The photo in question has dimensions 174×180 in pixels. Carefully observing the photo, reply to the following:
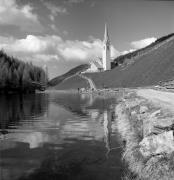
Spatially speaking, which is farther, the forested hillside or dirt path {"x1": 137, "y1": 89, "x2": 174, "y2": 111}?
the forested hillside

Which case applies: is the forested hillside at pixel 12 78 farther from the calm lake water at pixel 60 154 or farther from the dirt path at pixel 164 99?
the calm lake water at pixel 60 154

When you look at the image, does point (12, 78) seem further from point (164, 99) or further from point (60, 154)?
point (60, 154)

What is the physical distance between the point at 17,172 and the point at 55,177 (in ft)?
8.37

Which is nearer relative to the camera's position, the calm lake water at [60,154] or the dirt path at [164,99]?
the calm lake water at [60,154]

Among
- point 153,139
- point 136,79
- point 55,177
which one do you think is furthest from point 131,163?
point 136,79

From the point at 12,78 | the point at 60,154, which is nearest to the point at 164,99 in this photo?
the point at 60,154

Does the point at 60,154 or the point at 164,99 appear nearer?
the point at 60,154

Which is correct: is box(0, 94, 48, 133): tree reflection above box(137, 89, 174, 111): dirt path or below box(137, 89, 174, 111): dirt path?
below

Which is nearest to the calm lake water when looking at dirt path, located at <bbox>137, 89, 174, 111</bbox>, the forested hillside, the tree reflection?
the tree reflection

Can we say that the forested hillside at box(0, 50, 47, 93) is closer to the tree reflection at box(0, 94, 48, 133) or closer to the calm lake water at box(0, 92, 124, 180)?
the tree reflection at box(0, 94, 48, 133)

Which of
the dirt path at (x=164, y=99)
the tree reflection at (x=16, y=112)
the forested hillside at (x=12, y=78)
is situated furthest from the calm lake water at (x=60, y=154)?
the forested hillside at (x=12, y=78)

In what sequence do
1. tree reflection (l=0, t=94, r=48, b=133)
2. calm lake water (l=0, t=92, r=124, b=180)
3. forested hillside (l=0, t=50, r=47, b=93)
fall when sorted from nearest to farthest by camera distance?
calm lake water (l=0, t=92, r=124, b=180) < tree reflection (l=0, t=94, r=48, b=133) < forested hillside (l=0, t=50, r=47, b=93)

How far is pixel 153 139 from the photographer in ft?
46.1

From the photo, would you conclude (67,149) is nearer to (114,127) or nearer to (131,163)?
(131,163)
